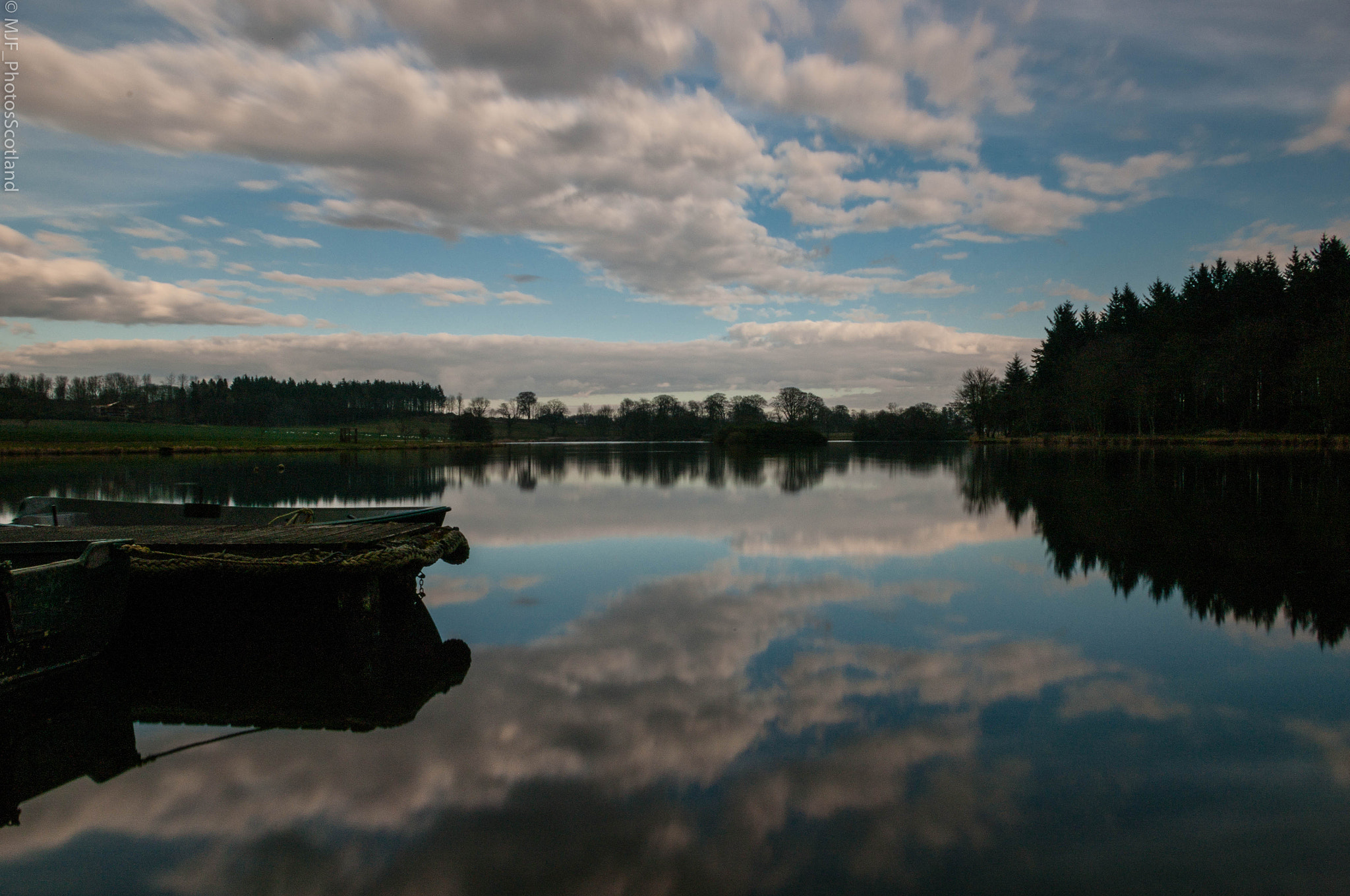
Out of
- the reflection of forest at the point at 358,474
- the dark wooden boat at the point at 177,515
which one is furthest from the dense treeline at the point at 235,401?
the dark wooden boat at the point at 177,515

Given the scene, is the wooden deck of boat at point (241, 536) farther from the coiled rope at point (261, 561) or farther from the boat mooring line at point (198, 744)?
the boat mooring line at point (198, 744)

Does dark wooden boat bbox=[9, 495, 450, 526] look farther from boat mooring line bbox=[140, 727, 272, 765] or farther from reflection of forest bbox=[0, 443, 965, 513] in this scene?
boat mooring line bbox=[140, 727, 272, 765]

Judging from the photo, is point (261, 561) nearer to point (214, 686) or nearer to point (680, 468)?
point (214, 686)

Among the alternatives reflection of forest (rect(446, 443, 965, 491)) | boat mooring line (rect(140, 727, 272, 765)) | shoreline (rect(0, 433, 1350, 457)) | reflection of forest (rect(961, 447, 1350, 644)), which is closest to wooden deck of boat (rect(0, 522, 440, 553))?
boat mooring line (rect(140, 727, 272, 765))

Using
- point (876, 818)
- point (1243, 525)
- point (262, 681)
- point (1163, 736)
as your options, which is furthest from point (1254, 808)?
point (1243, 525)

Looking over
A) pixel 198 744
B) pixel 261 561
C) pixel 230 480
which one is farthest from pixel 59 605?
pixel 230 480

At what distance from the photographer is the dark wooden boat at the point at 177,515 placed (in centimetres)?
1019

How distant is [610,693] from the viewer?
6.05 m

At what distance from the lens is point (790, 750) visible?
4.87 metres

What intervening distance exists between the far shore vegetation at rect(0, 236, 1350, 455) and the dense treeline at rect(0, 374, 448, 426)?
50cm

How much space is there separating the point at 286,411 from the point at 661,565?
144090 mm

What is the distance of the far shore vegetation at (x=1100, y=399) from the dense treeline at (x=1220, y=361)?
144 millimetres

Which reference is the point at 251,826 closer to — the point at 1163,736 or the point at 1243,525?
the point at 1163,736

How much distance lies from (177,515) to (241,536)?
4.21 m
